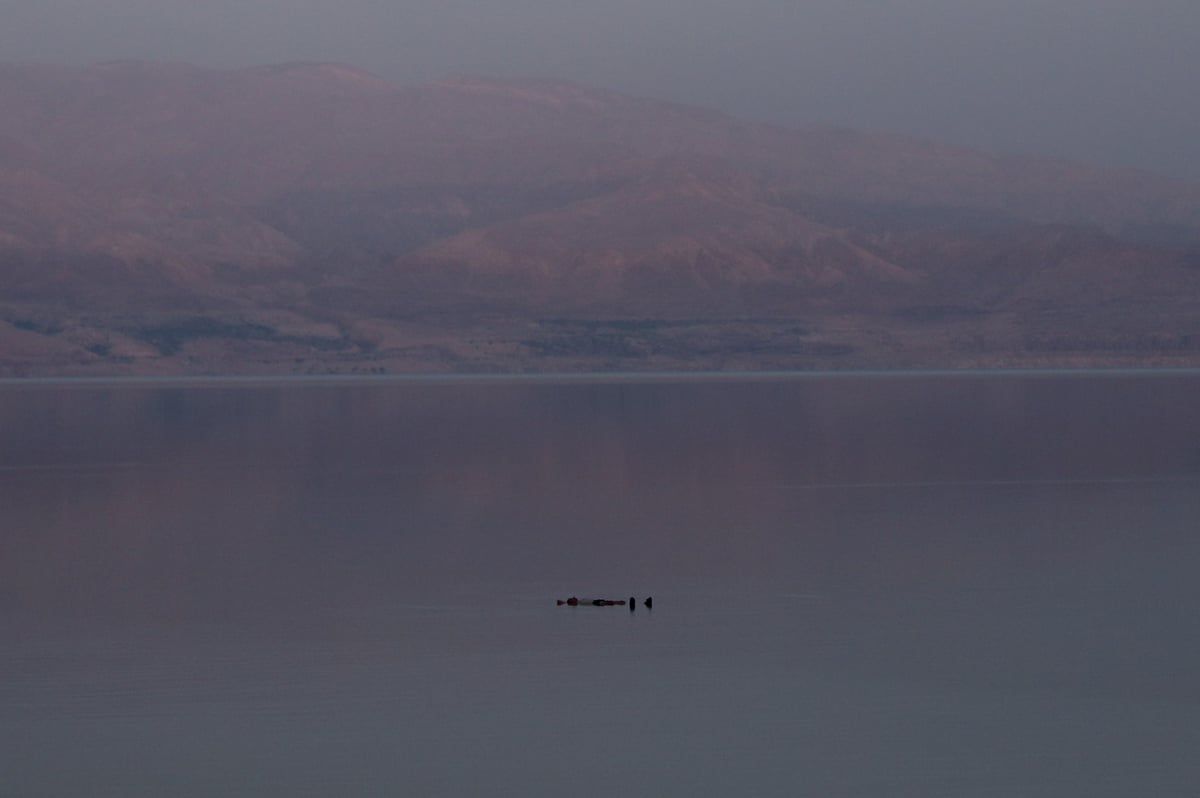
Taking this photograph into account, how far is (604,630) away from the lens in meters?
29.0

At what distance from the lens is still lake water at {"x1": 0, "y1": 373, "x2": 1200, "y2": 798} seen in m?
21.2

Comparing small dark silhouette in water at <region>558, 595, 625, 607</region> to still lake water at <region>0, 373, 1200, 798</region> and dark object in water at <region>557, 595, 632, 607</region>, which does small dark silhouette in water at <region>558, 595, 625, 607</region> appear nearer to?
dark object in water at <region>557, 595, 632, 607</region>

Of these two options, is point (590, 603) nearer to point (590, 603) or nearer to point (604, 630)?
point (590, 603)

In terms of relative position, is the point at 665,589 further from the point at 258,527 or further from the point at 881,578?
the point at 258,527

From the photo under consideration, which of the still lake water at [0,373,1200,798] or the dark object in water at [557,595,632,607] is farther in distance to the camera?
the dark object in water at [557,595,632,607]

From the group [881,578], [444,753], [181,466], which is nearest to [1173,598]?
[881,578]

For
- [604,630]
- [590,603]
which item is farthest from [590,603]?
[604,630]

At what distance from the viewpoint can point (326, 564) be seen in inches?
1487

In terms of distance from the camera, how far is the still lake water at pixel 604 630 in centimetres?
2125

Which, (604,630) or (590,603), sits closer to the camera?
(604,630)

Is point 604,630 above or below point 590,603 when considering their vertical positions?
below

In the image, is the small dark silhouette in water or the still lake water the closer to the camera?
the still lake water

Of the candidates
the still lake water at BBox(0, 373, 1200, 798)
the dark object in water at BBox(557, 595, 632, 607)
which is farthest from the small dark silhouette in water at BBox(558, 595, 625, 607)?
the still lake water at BBox(0, 373, 1200, 798)

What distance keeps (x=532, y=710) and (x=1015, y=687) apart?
564 cm
